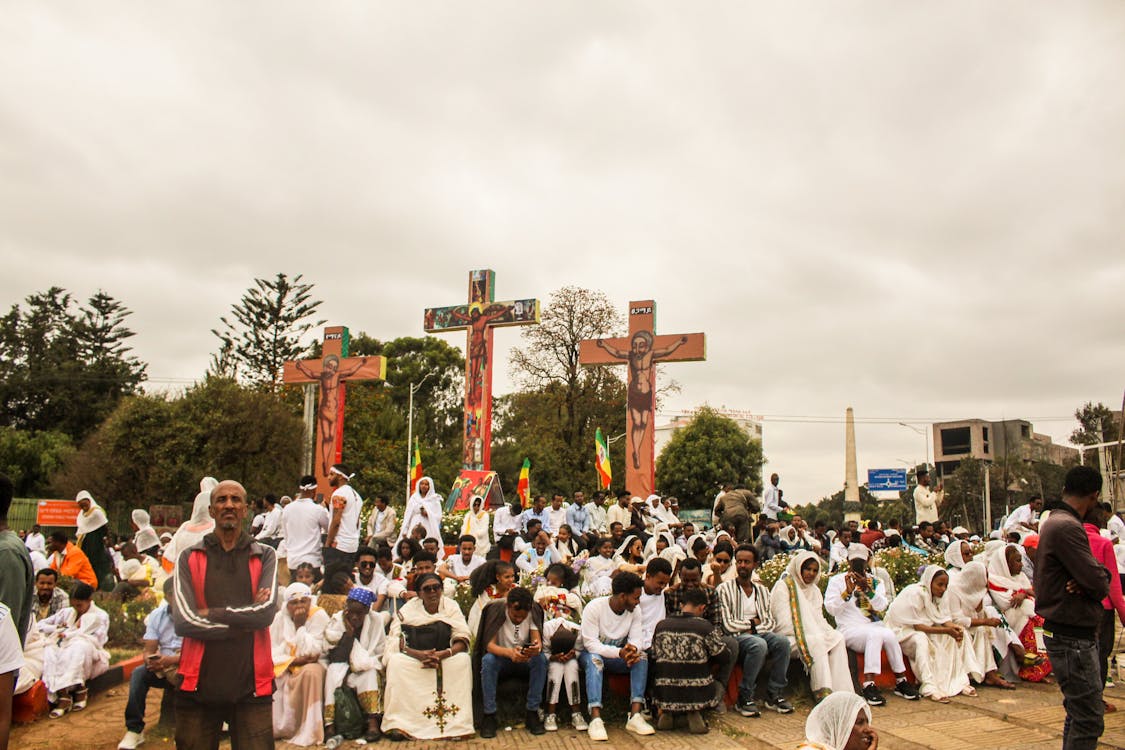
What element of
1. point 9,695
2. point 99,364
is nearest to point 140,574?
point 9,695

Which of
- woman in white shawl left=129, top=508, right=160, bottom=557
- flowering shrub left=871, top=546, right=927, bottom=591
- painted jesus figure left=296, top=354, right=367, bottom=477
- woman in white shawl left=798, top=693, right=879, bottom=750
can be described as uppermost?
painted jesus figure left=296, top=354, right=367, bottom=477

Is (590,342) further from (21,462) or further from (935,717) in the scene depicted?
(21,462)

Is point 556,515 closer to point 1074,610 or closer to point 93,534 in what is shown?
point 93,534

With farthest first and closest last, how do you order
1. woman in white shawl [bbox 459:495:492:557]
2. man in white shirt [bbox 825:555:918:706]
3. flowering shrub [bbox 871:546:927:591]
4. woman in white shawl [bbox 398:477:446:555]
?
woman in white shawl [bbox 459:495:492:557] < woman in white shawl [bbox 398:477:446:555] < flowering shrub [bbox 871:546:927:591] < man in white shirt [bbox 825:555:918:706]

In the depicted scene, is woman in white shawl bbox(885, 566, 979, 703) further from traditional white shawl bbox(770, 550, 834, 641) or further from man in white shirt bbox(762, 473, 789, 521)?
man in white shirt bbox(762, 473, 789, 521)

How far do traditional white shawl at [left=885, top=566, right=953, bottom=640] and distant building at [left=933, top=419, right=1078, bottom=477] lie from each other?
6269cm

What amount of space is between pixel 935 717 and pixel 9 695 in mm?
6573

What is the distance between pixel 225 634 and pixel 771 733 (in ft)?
14.4

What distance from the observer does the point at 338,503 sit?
8.45 m

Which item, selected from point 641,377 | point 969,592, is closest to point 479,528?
point 969,592

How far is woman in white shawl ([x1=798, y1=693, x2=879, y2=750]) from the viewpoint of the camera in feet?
10.8

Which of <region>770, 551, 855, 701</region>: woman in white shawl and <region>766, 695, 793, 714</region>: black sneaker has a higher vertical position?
<region>770, 551, 855, 701</region>: woman in white shawl

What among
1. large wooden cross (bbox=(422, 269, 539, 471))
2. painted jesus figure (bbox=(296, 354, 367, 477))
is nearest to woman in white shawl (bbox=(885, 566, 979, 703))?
large wooden cross (bbox=(422, 269, 539, 471))

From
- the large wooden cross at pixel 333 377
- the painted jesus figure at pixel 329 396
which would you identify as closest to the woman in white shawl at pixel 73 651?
the large wooden cross at pixel 333 377
